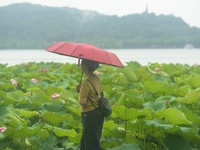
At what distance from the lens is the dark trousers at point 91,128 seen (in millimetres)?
2674

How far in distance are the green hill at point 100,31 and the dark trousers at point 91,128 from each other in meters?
35.4

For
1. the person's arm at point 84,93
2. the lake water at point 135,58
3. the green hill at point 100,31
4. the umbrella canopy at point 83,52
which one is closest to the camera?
the umbrella canopy at point 83,52

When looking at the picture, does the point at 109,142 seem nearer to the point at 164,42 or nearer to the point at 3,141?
the point at 3,141

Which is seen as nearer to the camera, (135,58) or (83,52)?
(83,52)

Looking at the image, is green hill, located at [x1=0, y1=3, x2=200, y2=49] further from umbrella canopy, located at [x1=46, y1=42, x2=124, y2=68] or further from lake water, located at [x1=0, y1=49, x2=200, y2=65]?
umbrella canopy, located at [x1=46, y1=42, x2=124, y2=68]

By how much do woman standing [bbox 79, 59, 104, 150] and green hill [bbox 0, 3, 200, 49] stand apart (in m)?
35.3

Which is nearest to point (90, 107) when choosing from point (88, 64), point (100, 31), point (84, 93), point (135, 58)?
point (84, 93)

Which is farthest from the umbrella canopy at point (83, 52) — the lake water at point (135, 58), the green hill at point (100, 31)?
the green hill at point (100, 31)

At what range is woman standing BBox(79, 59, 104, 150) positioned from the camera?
267cm

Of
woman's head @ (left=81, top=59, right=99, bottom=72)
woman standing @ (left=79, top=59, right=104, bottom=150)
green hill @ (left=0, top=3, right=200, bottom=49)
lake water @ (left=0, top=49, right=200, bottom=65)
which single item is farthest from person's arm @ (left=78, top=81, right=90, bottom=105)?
green hill @ (left=0, top=3, right=200, bottom=49)

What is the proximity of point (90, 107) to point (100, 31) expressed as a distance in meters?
45.9

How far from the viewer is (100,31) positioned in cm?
4828

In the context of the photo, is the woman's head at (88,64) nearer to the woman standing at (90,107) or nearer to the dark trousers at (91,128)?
the woman standing at (90,107)

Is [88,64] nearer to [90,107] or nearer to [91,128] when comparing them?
[90,107]
